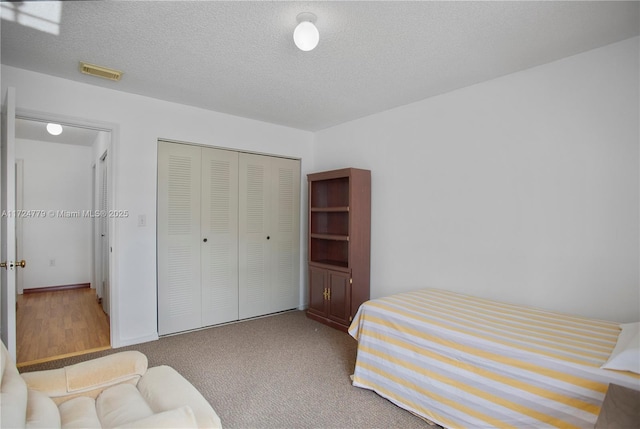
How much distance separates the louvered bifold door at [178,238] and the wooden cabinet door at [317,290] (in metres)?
1.26

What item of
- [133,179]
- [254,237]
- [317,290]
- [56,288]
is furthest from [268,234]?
[56,288]

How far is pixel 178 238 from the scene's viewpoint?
3.52m

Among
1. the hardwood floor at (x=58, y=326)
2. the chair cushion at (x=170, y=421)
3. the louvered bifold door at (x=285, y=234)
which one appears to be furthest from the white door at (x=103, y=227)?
the chair cushion at (x=170, y=421)

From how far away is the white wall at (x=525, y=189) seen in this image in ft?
7.14

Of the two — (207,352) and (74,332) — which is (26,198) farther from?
(207,352)

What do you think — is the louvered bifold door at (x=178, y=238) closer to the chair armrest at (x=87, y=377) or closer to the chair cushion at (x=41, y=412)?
the chair armrest at (x=87, y=377)

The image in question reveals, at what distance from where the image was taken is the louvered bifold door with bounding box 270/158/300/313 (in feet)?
13.9

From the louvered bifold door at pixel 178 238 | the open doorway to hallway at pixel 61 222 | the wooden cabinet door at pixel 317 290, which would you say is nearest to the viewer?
the louvered bifold door at pixel 178 238

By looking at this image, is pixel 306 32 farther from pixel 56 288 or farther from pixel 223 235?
pixel 56 288

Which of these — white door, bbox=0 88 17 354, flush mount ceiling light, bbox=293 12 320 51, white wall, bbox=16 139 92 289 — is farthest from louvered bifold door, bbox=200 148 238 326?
white wall, bbox=16 139 92 289

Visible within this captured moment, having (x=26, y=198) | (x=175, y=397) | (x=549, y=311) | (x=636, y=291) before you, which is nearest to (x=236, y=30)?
(x=175, y=397)

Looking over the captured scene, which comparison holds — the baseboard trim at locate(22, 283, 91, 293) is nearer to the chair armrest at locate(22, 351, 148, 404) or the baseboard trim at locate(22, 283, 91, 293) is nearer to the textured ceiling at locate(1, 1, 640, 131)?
the textured ceiling at locate(1, 1, 640, 131)

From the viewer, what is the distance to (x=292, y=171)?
4.42 m

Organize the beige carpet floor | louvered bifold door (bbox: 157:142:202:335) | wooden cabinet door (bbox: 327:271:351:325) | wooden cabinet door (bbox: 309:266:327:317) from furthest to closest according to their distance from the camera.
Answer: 1. wooden cabinet door (bbox: 309:266:327:317)
2. wooden cabinet door (bbox: 327:271:351:325)
3. louvered bifold door (bbox: 157:142:202:335)
4. the beige carpet floor
